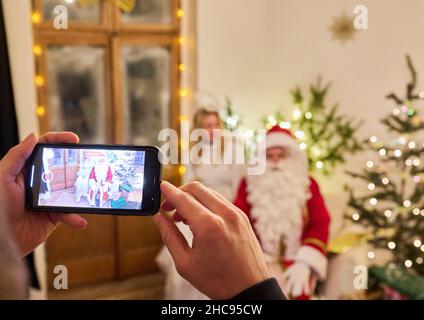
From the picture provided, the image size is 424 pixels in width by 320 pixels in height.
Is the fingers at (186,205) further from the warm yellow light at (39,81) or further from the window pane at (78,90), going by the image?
the window pane at (78,90)

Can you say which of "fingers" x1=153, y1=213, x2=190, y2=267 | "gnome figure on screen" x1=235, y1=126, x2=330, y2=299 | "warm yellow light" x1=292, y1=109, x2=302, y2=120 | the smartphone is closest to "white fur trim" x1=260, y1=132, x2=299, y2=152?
"gnome figure on screen" x1=235, y1=126, x2=330, y2=299

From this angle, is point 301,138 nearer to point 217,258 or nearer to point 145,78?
point 145,78

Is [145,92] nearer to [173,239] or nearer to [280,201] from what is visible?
[280,201]

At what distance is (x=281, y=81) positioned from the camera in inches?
140

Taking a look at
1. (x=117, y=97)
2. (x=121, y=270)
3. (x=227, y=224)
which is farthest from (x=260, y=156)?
(x=227, y=224)

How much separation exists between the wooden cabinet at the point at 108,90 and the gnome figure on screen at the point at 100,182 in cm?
214

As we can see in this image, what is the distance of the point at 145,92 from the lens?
10.8 feet

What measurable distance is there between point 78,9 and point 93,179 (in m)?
2.39

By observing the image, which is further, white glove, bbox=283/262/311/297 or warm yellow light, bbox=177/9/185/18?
warm yellow light, bbox=177/9/185/18

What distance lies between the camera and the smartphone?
0.81 meters

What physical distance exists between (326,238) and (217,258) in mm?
1785

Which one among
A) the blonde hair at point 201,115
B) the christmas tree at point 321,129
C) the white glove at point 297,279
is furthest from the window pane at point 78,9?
the white glove at point 297,279

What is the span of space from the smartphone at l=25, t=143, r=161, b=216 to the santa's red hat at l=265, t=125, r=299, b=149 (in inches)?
63.4

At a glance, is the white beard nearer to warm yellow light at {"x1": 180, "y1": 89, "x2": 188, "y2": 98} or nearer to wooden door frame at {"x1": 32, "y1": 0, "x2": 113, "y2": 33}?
warm yellow light at {"x1": 180, "y1": 89, "x2": 188, "y2": 98}
